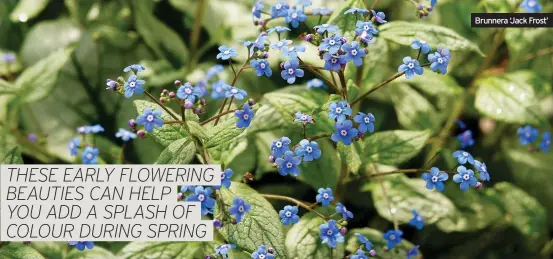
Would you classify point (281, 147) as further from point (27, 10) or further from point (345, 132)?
point (27, 10)

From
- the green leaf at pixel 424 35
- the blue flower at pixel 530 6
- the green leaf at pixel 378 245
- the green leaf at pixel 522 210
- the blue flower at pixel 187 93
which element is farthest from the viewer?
the green leaf at pixel 522 210

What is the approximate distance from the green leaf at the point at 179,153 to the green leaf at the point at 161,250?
63 cm

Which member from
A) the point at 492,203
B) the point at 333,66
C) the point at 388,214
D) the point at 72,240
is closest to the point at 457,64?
the point at 492,203

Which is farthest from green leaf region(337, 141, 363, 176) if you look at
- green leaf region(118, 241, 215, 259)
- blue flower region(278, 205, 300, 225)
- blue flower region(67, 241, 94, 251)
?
blue flower region(67, 241, 94, 251)

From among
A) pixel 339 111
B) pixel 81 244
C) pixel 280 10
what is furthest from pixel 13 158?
pixel 339 111

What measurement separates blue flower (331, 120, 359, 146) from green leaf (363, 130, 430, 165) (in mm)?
625

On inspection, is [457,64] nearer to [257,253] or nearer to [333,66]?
[333,66]

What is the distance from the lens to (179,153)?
96.1 inches

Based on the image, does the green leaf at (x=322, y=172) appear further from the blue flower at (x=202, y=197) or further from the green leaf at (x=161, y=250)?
the blue flower at (x=202, y=197)

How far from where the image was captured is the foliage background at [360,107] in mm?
3326

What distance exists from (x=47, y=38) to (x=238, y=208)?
2521 mm

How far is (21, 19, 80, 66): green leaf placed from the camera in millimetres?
4164

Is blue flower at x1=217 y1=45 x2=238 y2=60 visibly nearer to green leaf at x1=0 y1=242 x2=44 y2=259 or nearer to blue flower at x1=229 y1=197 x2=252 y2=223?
blue flower at x1=229 y1=197 x2=252 y2=223

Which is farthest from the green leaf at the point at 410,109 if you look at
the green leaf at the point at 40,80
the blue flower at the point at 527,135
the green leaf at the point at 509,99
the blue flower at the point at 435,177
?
the green leaf at the point at 40,80
